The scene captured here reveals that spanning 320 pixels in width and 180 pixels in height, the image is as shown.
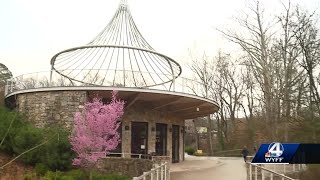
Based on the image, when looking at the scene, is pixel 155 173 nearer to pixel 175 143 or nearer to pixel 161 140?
pixel 161 140

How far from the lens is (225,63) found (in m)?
41.1

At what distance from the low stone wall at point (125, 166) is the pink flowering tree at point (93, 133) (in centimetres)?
47

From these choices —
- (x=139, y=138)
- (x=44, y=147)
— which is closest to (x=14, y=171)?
(x=44, y=147)

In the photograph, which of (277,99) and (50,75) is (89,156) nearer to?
(50,75)

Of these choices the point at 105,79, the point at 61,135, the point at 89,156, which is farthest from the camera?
the point at 105,79

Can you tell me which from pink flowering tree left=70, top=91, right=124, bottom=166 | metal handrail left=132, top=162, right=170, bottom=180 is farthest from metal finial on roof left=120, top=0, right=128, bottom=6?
metal handrail left=132, top=162, right=170, bottom=180

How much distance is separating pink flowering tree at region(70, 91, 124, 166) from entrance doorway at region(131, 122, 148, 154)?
3.56 metres

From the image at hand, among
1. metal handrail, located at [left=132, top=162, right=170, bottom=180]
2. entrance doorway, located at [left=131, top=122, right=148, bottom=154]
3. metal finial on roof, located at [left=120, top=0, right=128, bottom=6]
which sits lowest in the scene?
metal handrail, located at [left=132, top=162, right=170, bottom=180]

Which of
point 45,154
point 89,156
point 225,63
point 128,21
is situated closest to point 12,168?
point 45,154

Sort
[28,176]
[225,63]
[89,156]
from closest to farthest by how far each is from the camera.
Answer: [28,176]
[89,156]
[225,63]

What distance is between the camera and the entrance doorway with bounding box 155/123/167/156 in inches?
837

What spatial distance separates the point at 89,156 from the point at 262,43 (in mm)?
14803

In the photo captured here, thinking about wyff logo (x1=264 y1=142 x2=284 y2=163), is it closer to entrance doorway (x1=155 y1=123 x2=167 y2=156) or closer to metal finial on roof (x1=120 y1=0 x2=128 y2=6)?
entrance doorway (x1=155 y1=123 x2=167 y2=156)

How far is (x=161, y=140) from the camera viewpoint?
848 inches
